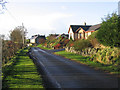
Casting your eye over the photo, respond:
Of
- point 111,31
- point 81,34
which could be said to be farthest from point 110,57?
point 81,34

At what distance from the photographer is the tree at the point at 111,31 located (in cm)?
1631

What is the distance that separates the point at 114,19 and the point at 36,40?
105501 millimetres

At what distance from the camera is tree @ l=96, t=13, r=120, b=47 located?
16.3 m

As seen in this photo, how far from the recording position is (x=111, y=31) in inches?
659

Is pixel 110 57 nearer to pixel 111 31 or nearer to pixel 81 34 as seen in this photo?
pixel 111 31

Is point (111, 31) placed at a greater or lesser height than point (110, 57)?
greater

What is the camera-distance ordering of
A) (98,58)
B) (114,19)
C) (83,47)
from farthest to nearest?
(83,47) < (98,58) < (114,19)

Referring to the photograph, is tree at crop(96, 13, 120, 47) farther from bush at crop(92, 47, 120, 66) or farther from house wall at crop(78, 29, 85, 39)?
house wall at crop(78, 29, 85, 39)

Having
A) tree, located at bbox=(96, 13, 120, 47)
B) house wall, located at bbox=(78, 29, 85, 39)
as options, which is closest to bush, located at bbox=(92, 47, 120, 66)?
tree, located at bbox=(96, 13, 120, 47)

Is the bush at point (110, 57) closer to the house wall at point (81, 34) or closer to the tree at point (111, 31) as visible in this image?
A: the tree at point (111, 31)

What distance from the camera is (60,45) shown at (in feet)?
158

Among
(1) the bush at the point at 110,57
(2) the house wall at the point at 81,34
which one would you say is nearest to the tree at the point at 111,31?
(1) the bush at the point at 110,57

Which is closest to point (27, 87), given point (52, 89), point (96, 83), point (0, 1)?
point (52, 89)

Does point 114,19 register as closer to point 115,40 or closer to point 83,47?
point 115,40
